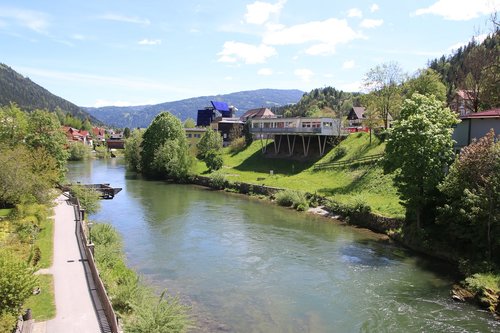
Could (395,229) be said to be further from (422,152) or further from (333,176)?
(333,176)

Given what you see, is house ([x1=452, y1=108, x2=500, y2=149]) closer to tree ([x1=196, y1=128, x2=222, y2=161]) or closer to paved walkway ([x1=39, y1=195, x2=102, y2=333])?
paved walkway ([x1=39, y1=195, x2=102, y2=333])

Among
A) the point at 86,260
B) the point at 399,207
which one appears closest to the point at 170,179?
the point at 399,207

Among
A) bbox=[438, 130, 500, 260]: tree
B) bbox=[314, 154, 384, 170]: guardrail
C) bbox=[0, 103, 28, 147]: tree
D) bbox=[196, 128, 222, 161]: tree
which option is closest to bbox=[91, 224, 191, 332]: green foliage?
bbox=[438, 130, 500, 260]: tree

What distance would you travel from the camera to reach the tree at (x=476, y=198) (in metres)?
23.1

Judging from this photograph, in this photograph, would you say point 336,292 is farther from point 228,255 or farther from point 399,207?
point 399,207

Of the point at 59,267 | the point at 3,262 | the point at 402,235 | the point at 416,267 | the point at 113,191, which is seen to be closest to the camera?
the point at 3,262

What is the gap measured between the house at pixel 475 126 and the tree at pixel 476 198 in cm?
472

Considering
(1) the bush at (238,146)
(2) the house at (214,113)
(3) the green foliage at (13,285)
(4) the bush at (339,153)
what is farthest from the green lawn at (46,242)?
(2) the house at (214,113)

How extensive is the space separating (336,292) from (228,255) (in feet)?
28.1

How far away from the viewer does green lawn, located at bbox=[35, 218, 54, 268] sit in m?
22.7

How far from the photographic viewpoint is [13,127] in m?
50.5

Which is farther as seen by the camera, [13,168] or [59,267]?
[13,168]

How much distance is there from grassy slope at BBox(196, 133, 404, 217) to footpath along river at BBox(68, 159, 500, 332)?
5239mm

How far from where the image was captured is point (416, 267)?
25.8 meters
